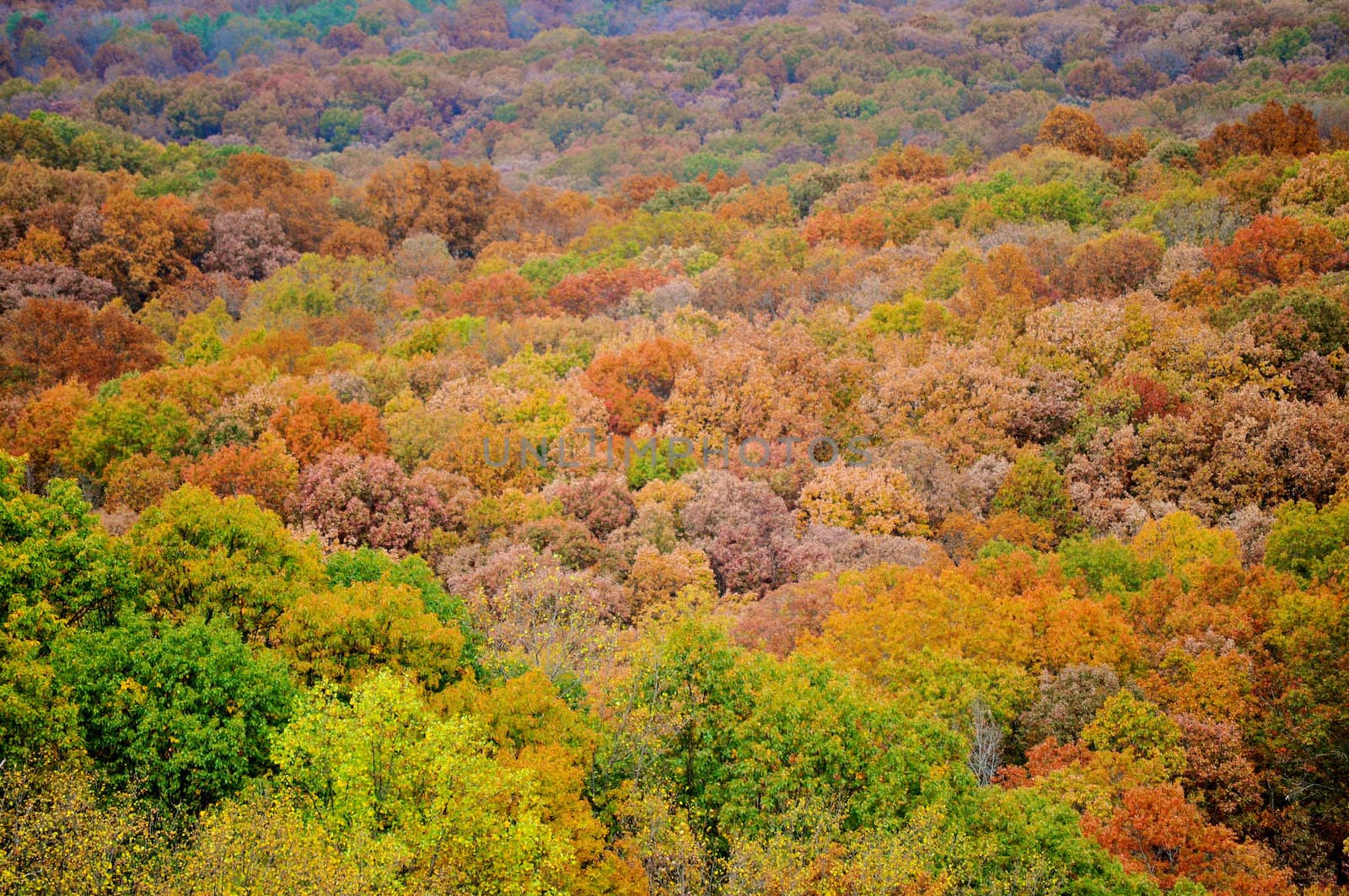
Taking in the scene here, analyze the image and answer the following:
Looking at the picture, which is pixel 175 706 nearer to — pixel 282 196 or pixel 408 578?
pixel 408 578

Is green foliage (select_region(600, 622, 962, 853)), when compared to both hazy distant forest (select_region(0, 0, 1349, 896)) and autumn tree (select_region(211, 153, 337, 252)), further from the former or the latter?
autumn tree (select_region(211, 153, 337, 252))

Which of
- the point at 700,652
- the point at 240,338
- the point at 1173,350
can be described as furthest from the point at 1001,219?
the point at 700,652

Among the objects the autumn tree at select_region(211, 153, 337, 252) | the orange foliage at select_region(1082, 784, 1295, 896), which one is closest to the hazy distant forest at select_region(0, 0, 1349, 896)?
the orange foliage at select_region(1082, 784, 1295, 896)

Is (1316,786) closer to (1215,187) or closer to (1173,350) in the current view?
(1173,350)

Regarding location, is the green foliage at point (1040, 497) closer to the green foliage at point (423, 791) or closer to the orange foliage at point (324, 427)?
the orange foliage at point (324, 427)

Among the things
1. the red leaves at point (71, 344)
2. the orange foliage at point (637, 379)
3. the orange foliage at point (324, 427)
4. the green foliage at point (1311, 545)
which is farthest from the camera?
the red leaves at point (71, 344)

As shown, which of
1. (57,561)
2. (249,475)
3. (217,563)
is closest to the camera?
(57,561)

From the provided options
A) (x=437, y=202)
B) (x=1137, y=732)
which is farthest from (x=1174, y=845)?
(x=437, y=202)

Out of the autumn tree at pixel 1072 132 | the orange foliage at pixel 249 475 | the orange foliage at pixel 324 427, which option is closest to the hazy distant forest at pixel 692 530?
the orange foliage at pixel 249 475
